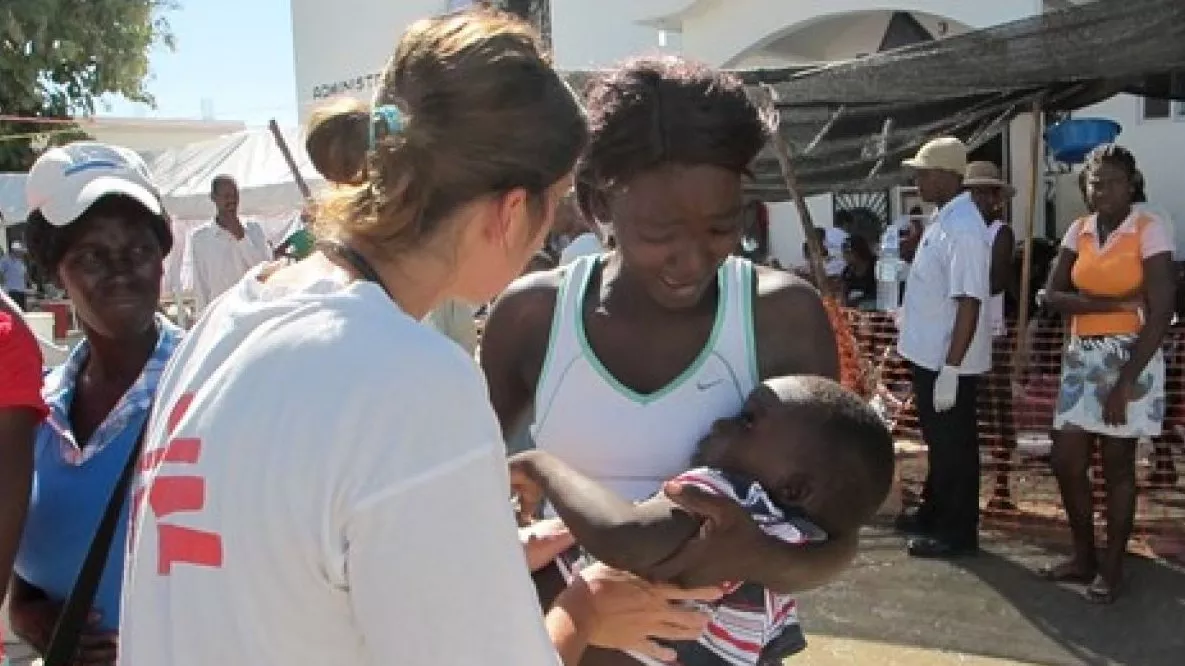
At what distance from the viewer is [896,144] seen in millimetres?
6641

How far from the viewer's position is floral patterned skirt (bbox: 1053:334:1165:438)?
4.96 metres

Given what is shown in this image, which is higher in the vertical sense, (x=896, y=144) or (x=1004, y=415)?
(x=896, y=144)

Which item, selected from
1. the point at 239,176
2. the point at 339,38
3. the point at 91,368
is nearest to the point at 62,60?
the point at 339,38

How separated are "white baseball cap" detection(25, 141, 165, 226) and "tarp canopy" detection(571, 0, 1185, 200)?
2748 mm

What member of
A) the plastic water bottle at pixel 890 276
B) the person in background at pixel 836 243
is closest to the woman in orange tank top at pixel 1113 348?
the plastic water bottle at pixel 890 276

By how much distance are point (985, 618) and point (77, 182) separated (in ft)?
13.1

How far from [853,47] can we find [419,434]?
12154mm

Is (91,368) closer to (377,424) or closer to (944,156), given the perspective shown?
(377,424)

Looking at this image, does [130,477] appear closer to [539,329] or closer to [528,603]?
[539,329]

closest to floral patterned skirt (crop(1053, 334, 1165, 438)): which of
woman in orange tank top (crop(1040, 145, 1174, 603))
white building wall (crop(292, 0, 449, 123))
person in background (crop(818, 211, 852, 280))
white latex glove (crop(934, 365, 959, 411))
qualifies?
woman in orange tank top (crop(1040, 145, 1174, 603))

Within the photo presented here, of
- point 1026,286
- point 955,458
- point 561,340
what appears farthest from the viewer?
point 1026,286

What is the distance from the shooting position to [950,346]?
5590 millimetres

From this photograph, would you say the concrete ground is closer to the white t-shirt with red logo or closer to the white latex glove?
the white latex glove

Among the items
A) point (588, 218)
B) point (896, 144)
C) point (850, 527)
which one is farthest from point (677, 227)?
point (896, 144)
